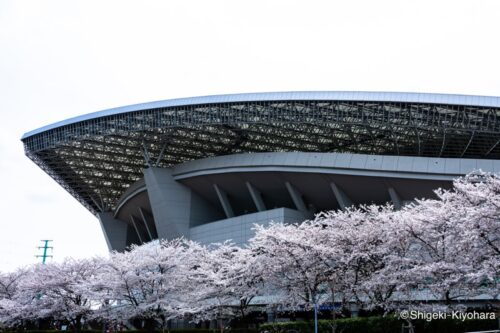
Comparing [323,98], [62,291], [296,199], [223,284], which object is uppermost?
[323,98]

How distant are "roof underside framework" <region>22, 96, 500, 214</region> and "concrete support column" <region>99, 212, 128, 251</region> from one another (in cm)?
1952

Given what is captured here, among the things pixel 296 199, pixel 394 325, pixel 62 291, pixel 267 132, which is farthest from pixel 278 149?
pixel 394 325

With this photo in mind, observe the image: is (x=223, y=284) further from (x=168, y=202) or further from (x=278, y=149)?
(x=278, y=149)

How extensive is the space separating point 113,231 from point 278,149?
46.4 metres

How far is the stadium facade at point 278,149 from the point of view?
51.9m

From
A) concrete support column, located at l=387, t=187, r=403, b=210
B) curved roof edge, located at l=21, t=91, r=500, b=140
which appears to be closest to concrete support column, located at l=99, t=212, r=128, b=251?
curved roof edge, located at l=21, t=91, r=500, b=140

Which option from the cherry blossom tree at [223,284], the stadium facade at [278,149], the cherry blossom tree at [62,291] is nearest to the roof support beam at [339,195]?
the stadium facade at [278,149]

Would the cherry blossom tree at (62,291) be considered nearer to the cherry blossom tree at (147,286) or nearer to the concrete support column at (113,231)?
the cherry blossom tree at (147,286)

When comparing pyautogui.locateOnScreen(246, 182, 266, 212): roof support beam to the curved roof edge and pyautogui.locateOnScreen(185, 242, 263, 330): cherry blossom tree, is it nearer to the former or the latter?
the curved roof edge

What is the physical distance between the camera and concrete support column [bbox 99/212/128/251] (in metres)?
103

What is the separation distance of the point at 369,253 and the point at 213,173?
37.4 meters

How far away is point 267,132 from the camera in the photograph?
212 feet

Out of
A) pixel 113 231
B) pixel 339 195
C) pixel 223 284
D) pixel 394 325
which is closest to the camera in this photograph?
pixel 394 325

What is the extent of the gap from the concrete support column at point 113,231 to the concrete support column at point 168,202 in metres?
34.5
